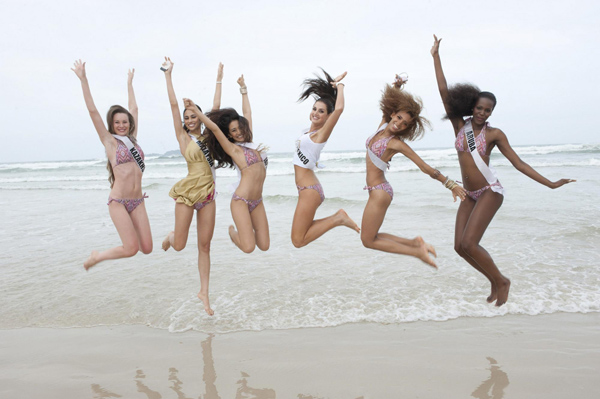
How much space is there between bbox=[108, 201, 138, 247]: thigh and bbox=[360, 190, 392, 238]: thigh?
10.4 feet

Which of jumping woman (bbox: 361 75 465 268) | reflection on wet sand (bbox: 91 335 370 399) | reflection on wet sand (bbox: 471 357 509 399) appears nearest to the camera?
reflection on wet sand (bbox: 471 357 509 399)

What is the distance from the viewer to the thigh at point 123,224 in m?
6.59

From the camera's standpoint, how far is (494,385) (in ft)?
16.4

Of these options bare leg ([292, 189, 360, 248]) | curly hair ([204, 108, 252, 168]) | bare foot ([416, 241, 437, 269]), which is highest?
curly hair ([204, 108, 252, 168])

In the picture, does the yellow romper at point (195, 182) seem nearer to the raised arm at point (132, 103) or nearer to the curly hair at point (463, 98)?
the raised arm at point (132, 103)

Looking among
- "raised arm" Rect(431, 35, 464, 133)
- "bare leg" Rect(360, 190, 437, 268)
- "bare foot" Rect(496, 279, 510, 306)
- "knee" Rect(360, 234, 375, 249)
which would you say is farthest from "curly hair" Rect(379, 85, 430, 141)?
"bare foot" Rect(496, 279, 510, 306)

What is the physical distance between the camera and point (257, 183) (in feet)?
22.1

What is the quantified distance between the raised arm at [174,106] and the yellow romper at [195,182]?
0.15 m

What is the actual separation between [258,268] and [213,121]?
3.58 m

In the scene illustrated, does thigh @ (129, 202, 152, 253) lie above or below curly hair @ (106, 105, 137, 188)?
below

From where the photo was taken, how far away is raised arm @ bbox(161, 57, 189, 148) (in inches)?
253

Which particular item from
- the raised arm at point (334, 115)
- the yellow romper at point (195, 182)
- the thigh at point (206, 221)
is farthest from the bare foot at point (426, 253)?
the yellow romper at point (195, 182)

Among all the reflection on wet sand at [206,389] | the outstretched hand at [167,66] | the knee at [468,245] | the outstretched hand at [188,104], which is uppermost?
the outstretched hand at [167,66]

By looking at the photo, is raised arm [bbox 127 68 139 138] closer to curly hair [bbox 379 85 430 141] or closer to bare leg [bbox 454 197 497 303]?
curly hair [bbox 379 85 430 141]
